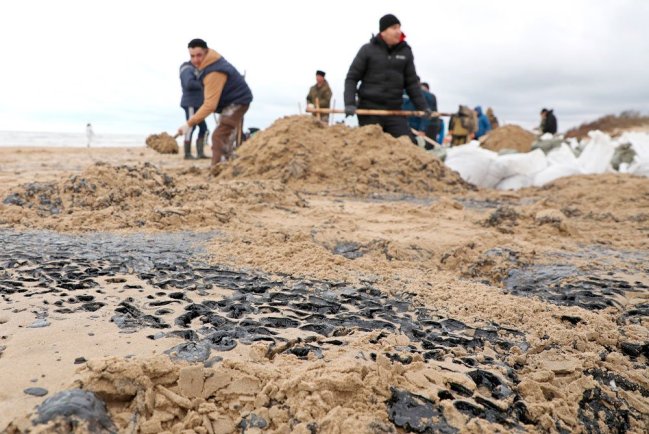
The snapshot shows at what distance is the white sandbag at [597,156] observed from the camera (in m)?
7.11

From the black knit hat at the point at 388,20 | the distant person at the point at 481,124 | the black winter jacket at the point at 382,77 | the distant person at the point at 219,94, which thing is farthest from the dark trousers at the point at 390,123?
the distant person at the point at 481,124

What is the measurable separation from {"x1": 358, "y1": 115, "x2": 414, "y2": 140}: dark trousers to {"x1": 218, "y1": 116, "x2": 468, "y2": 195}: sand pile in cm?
34

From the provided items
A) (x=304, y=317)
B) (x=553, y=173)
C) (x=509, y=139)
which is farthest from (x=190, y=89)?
(x=509, y=139)

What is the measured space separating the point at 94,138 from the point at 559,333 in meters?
19.1

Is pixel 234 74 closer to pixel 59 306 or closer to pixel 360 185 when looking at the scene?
pixel 360 185

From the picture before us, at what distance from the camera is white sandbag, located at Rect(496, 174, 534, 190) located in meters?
6.79

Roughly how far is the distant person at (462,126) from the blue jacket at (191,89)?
240 inches

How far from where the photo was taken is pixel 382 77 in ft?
20.7

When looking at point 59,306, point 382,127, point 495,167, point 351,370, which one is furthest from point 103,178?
point 495,167

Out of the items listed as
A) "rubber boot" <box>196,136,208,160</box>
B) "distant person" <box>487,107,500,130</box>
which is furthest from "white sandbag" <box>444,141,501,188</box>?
"distant person" <box>487,107,500,130</box>

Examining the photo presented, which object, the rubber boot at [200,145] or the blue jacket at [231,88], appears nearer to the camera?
the blue jacket at [231,88]

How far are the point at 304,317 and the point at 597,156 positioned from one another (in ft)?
22.6

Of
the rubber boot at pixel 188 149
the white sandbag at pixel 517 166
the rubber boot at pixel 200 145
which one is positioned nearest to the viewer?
the white sandbag at pixel 517 166

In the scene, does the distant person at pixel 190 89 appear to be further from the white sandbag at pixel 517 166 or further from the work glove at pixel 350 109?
the white sandbag at pixel 517 166
